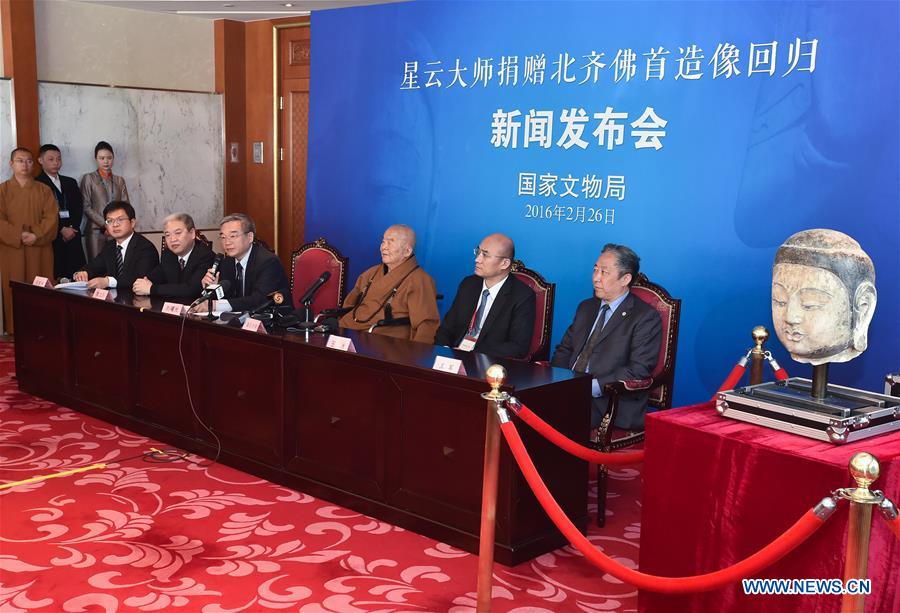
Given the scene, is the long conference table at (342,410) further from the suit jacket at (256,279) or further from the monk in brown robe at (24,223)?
the monk in brown robe at (24,223)

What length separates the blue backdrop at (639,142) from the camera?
172 inches

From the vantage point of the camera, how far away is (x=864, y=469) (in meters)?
1.74

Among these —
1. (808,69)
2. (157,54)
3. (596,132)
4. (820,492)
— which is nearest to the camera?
(820,492)

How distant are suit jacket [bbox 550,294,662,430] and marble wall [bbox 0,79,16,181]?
4.89 metres

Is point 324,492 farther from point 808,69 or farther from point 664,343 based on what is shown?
point 808,69

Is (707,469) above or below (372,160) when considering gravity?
below

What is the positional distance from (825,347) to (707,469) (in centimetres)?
41

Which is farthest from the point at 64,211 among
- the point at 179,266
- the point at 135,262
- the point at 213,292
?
the point at 213,292

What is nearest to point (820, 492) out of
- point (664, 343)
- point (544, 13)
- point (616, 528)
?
point (616, 528)

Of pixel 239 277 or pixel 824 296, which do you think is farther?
pixel 239 277

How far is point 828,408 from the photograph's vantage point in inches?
89.0

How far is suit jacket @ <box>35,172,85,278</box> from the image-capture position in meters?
6.96

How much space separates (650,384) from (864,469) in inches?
76.6

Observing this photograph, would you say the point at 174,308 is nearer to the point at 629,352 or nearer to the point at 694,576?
the point at 629,352
